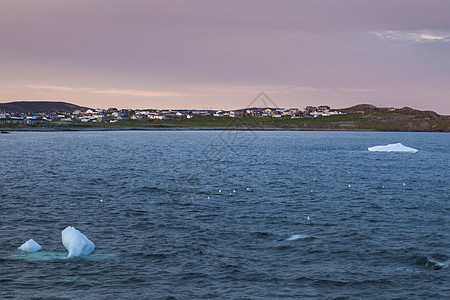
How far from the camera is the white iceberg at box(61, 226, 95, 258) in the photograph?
2562cm

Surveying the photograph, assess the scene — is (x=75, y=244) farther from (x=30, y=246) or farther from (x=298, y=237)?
(x=298, y=237)

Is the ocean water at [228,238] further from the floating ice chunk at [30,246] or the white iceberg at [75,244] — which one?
the white iceberg at [75,244]

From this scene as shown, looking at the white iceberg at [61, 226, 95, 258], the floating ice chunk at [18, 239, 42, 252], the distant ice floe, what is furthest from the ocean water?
Answer: the white iceberg at [61, 226, 95, 258]

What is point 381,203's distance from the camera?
4306cm

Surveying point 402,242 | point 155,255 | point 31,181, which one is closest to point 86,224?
point 155,255

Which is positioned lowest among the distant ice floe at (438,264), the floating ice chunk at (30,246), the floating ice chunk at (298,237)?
the distant ice floe at (438,264)

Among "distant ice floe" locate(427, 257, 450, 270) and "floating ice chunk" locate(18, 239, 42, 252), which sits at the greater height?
"floating ice chunk" locate(18, 239, 42, 252)

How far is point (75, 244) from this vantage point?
2564 cm

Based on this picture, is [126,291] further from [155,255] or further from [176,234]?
[176,234]

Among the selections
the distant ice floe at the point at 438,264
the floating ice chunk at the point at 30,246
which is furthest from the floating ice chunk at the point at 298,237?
the floating ice chunk at the point at 30,246

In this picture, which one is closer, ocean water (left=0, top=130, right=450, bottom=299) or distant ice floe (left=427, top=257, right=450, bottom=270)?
ocean water (left=0, top=130, right=450, bottom=299)

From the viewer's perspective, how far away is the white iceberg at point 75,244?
2562 centimetres

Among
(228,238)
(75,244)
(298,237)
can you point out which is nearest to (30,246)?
(75,244)

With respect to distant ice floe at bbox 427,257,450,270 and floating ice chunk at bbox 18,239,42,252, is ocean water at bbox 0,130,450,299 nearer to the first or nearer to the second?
distant ice floe at bbox 427,257,450,270
